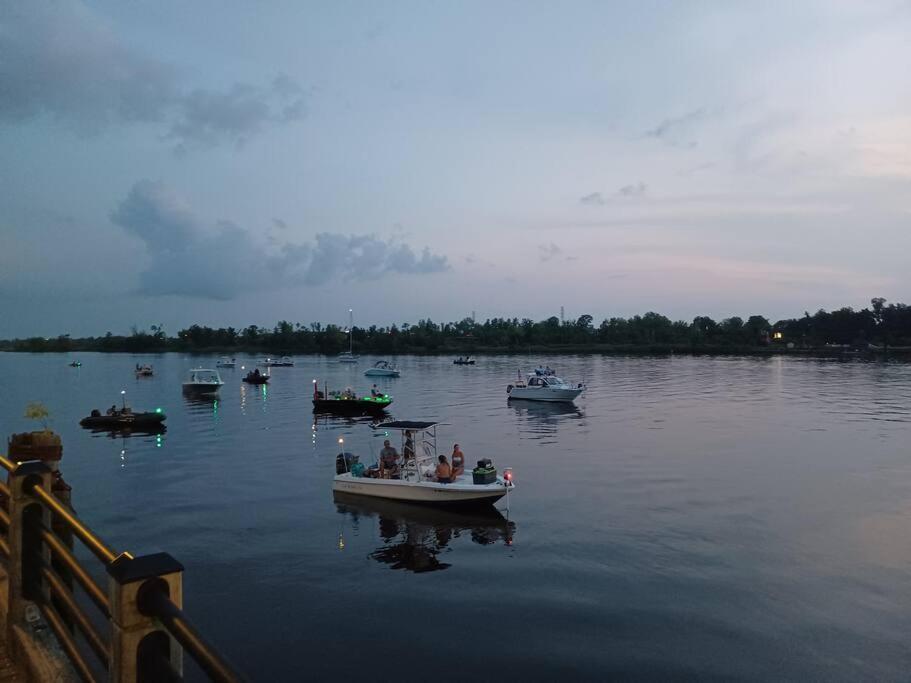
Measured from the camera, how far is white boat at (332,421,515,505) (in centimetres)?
2766

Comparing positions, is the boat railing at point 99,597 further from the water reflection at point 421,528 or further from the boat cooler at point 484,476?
the boat cooler at point 484,476

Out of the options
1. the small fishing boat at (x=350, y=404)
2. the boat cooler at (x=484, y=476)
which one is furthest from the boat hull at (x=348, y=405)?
the boat cooler at (x=484, y=476)

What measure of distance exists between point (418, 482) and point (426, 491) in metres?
0.57

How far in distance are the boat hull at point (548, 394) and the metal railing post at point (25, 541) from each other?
71.1 m

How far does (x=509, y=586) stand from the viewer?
2108 cm

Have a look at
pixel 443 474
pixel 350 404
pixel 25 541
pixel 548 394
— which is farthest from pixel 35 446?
pixel 548 394

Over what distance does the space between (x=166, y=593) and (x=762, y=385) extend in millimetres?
109611

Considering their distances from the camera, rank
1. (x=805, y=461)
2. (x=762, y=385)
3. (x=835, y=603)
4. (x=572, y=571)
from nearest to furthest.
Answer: (x=835, y=603), (x=572, y=571), (x=805, y=461), (x=762, y=385)

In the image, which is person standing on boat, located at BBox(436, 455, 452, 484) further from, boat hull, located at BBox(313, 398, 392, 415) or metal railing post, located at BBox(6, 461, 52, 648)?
boat hull, located at BBox(313, 398, 392, 415)

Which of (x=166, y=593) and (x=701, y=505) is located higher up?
(x=166, y=593)

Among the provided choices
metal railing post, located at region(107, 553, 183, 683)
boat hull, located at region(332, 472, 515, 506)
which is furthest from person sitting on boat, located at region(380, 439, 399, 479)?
metal railing post, located at region(107, 553, 183, 683)

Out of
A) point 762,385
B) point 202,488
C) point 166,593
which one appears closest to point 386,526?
point 202,488

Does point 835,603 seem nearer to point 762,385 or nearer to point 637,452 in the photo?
point 637,452

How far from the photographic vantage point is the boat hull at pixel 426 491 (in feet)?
90.3
